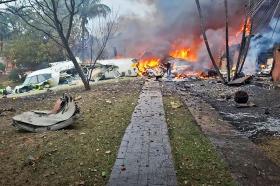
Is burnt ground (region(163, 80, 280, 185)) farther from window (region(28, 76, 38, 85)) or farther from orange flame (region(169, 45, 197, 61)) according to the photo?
orange flame (region(169, 45, 197, 61))

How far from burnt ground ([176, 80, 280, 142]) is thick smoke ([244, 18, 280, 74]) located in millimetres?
9876

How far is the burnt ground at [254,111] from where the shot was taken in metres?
9.36

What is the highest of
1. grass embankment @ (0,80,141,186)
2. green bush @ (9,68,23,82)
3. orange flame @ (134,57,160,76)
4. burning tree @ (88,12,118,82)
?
burning tree @ (88,12,118,82)

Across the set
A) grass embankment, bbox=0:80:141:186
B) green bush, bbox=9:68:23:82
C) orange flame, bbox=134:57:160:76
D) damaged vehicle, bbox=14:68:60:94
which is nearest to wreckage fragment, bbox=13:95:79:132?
grass embankment, bbox=0:80:141:186

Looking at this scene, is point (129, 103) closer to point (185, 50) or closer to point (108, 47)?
point (185, 50)

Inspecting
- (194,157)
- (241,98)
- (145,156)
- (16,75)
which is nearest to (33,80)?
(16,75)

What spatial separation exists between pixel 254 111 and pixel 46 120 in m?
6.76

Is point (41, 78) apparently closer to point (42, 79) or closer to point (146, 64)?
point (42, 79)

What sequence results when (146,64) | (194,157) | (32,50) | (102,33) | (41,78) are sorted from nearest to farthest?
(194,157), (102,33), (41,78), (146,64), (32,50)

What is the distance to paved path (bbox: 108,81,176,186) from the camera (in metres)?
5.52

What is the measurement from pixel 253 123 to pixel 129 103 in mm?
4834

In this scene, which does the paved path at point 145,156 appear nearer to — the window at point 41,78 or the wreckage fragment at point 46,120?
the wreckage fragment at point 46,120

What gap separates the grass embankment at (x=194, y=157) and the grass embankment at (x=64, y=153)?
46.9 inches

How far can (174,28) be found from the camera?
37125mm
